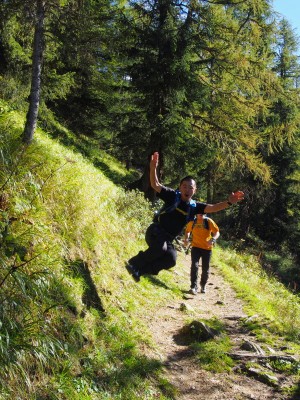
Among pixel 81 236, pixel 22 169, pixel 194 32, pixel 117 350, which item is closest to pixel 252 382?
pixel 117 350

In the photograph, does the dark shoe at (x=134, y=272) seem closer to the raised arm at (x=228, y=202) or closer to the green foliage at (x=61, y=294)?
the green foliage at (x=61, y=294)

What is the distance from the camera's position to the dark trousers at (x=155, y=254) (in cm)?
621

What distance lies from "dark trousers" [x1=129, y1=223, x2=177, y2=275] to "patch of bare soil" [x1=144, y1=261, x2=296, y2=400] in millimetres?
911

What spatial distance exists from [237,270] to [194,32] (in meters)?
9.39

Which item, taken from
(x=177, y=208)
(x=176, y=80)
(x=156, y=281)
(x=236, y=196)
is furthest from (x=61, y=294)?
(x=176, y=80)

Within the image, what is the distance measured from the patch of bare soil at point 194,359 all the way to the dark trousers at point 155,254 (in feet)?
2.99

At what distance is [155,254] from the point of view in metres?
6.21

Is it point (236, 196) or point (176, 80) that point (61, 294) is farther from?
point (176, 80)

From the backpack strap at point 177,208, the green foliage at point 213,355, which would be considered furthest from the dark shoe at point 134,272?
the green foliage at point 213,355

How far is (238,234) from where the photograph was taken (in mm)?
24672

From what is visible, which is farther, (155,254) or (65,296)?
(155,254)

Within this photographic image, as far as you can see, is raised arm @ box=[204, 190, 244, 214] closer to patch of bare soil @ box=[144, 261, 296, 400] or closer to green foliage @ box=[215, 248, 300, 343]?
patch of bare soil @ box=[144, 261, 296, 400]

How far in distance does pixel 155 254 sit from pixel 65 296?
194 cm

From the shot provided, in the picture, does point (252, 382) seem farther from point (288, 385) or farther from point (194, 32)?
point (194, 32)
